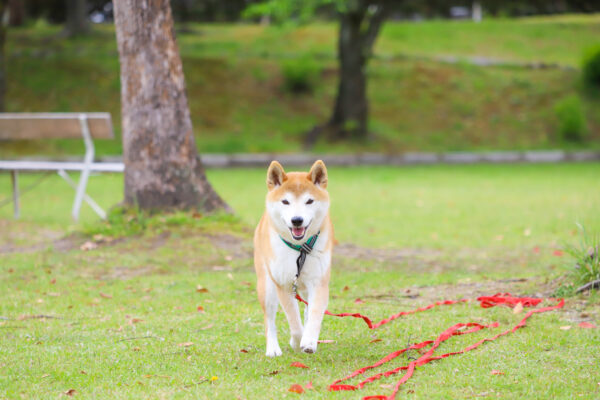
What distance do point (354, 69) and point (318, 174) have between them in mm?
16091

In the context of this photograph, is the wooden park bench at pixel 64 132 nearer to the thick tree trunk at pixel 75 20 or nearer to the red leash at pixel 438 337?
the red leash at pixel 438 337

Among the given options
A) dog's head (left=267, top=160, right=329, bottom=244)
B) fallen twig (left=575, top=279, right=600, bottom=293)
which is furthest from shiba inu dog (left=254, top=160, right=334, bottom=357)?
fallen twig (left=575, top=279, right=600, bottom=293)

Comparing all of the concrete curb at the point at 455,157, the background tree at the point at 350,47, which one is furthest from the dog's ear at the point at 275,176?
the background tree at the point at 350,47

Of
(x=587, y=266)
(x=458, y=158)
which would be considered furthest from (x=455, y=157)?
(x=587, y=266)

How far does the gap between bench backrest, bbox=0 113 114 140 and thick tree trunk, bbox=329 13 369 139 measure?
10270 millimetres

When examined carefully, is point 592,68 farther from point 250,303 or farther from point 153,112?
point 250,303

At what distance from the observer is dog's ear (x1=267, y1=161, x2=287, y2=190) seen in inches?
178

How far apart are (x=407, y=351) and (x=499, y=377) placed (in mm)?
719

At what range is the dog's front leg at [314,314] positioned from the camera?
14.1 ft

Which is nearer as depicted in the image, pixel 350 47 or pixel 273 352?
pixel 273 352

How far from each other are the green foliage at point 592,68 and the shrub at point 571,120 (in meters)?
2.30

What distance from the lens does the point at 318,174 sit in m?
4.55

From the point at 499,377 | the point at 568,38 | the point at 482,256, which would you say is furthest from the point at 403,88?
the point at 499,377

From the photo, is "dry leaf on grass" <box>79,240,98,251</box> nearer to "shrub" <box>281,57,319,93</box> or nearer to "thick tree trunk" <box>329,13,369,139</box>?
"thick tree trunk" <box>329,13,369,139</box>
